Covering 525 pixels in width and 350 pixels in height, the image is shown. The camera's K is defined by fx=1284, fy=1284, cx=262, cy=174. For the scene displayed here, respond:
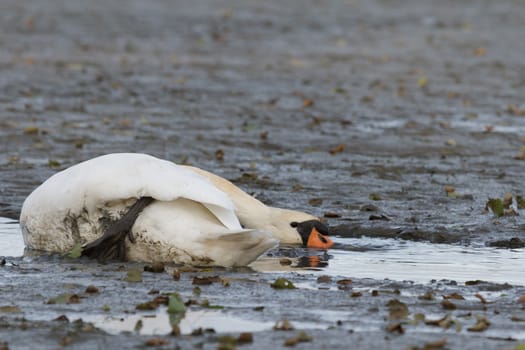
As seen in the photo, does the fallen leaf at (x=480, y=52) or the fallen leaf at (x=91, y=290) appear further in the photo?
the fallen leaf at (x=480, y=52)

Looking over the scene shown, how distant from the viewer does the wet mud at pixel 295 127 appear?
6.19m

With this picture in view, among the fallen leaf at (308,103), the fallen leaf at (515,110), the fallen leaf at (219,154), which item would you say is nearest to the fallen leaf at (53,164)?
the fallen leaf at (219,154)

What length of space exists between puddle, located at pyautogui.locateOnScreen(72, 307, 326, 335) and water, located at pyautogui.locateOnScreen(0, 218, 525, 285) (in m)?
1.67

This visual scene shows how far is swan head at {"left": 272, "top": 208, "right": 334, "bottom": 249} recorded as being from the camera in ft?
27.7

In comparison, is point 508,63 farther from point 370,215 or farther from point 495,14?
point 370,215

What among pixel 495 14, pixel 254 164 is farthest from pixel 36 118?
pixel 495 14

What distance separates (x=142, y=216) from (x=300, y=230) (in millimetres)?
1452

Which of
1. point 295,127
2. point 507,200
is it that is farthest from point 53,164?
point 507,200

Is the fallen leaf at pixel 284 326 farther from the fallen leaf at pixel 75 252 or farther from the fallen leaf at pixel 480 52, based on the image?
the fallen leaf at pixel 480 52

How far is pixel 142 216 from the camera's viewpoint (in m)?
7.39

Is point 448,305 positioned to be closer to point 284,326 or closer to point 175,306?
point 284,326

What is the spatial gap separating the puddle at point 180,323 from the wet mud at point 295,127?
0.30 feet

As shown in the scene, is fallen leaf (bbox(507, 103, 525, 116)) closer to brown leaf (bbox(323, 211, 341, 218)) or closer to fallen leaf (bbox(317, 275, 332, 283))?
brown leaf (bbox(323, 211, 341, 218))

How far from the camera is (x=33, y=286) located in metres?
6.66
